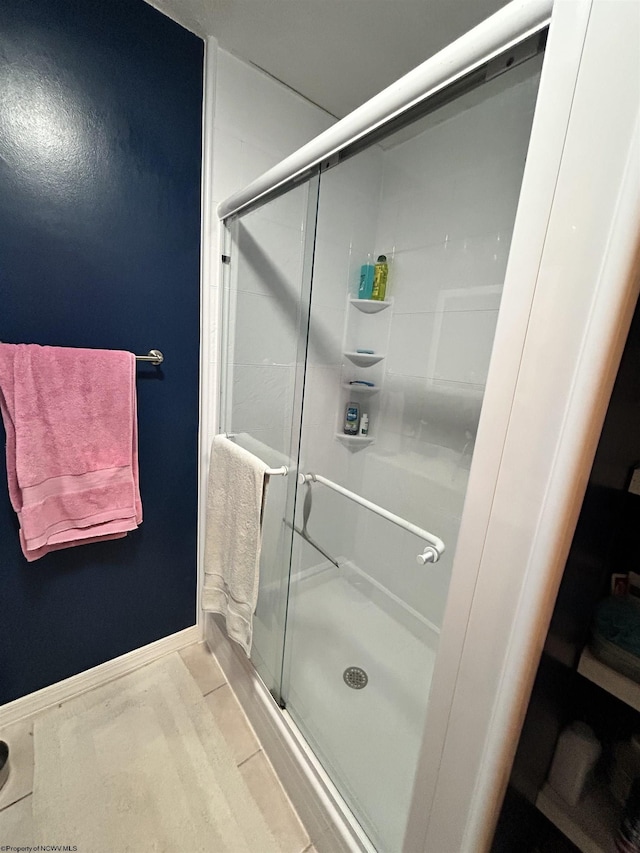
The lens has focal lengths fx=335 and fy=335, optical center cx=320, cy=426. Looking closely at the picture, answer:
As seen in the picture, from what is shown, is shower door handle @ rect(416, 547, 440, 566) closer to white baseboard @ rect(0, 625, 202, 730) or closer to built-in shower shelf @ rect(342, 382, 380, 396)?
built-in shower shelf @ rect(342, 382, 380, 396)

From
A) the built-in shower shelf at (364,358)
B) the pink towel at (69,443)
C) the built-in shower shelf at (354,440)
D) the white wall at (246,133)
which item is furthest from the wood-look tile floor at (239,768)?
the built-in shower shelf at (364,358)

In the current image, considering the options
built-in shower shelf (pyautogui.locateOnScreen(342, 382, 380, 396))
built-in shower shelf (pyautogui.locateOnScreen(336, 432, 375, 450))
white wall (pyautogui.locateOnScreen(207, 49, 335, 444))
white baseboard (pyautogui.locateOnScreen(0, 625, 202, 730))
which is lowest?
white baseboard (pyautogui.locateOnScreen(0, 625, 202, 730))

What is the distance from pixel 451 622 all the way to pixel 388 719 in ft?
3.21

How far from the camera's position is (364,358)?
5.64ft

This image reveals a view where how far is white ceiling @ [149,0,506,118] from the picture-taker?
997 mm

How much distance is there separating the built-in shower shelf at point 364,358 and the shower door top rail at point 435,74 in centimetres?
84

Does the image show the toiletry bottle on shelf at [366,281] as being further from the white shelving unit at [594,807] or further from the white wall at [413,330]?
the white shelving unit at [594,807]

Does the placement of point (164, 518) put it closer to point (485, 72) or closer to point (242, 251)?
point (242, 251)

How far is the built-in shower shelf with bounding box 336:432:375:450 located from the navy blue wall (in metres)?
0.74

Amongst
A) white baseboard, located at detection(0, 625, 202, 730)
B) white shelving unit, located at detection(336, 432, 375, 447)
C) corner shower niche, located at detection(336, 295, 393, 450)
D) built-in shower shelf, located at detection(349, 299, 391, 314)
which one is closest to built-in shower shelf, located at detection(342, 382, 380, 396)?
corner shower niche, located at detection(336, 295, 393, 450)

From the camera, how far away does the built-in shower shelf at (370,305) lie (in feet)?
5.29

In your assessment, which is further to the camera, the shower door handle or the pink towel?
the pink towel

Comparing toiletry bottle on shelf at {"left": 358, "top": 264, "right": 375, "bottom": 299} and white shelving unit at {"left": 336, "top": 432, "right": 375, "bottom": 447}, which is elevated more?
toiletry bottle on shelf at {"left": 358, "top": 264, "right": 375, "bottom": 299}

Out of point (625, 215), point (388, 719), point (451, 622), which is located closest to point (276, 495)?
point (451, 622)
